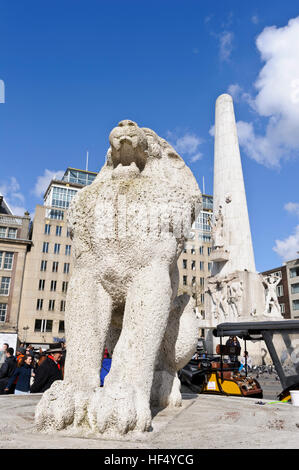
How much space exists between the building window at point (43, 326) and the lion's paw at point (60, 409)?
125ft

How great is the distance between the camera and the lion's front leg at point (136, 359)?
214 centimetres

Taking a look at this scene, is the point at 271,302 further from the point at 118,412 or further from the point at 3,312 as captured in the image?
the point at 3,312

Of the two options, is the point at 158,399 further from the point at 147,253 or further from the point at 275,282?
the point at 275,282

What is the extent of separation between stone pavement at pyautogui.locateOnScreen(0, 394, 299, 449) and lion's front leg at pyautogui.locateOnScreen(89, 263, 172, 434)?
4.2 inches

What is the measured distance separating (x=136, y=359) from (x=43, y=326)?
38.3m

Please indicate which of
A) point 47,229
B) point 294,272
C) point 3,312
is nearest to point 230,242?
point 3,312

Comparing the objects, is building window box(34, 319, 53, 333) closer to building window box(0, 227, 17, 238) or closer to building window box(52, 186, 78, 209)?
building window box(0, 227, 17, 238)

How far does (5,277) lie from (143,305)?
1508 inches

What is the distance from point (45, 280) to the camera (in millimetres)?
40094

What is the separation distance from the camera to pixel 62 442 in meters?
1.98

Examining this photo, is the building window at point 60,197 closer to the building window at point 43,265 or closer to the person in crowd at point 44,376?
the building window at point 43,265

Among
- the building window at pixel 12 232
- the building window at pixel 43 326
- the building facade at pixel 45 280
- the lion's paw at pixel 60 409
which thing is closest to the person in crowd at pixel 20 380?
the lion's paw at pixel 60 409
